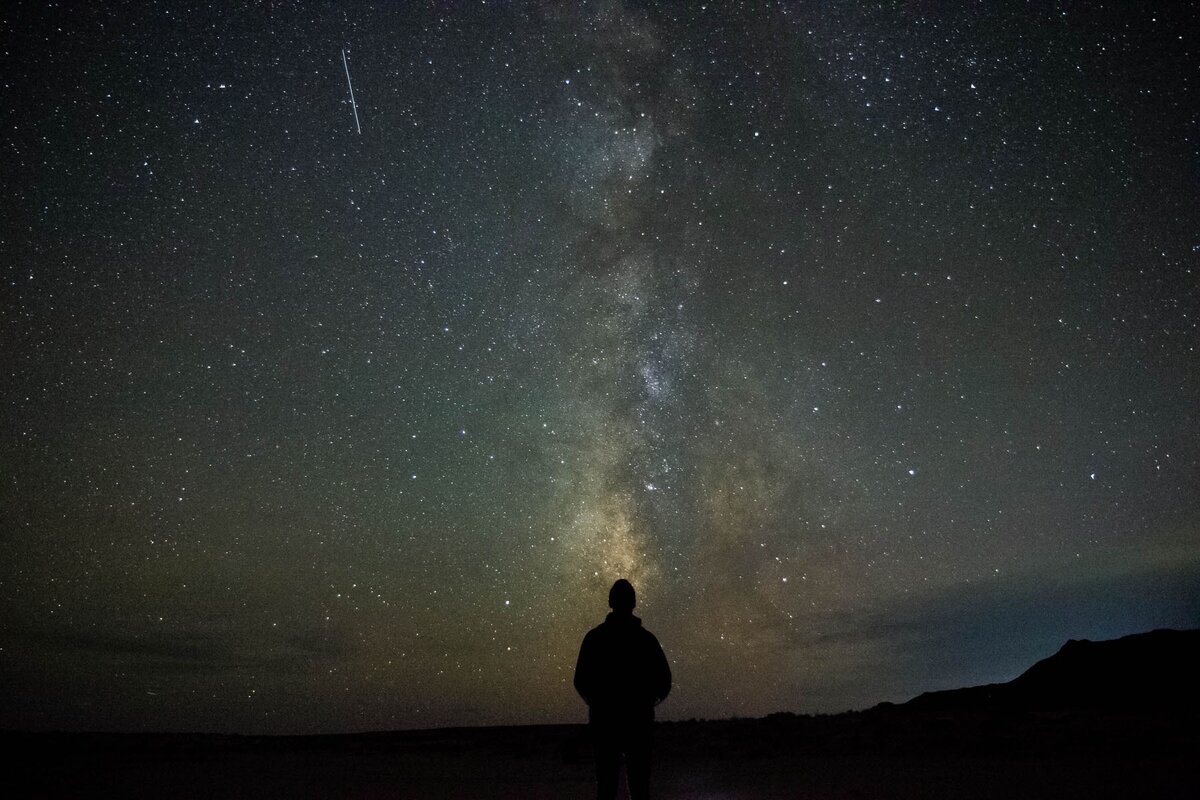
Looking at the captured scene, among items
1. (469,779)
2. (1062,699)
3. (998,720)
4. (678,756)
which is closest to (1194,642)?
(1062,699)

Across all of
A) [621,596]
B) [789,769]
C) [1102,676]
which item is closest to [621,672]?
[621,596]

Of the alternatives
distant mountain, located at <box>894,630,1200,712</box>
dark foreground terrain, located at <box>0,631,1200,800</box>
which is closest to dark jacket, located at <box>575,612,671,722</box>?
dark foreground terrain, located at <box>0,631,1200,800</box>

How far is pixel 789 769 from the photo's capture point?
1023 centimetres

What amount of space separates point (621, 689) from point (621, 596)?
55cm

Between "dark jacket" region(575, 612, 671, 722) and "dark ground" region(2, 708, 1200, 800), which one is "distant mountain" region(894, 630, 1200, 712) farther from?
"dark jacket" region(575, 612, 671, 722)

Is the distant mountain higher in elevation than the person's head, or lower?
lower

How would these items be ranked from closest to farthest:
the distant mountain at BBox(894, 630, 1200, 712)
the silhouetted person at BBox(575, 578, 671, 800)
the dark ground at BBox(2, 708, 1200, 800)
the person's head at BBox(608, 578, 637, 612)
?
the silhouetted person at BBox(575, 578, 671, 800) < the person's head at BBox(608, 578, 637, 612) < the dark ground at BBox(2, 708, 1200, 800) < the distant mountain at BBox(894, 630, 1200, 712)

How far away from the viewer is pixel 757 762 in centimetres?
1164

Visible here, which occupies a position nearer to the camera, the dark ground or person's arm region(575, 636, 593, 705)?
person's arm region(575, 636, 593, 705)

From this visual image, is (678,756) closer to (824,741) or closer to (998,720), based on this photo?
(824,741)

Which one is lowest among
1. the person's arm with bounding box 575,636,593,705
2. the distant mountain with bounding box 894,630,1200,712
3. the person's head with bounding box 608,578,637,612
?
the distant mountain with bounding box 894,630,1200,712

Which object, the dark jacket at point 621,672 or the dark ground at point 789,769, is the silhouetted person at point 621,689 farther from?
the dark ground at point 789,769

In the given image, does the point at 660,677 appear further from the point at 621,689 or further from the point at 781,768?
the point at 781,768

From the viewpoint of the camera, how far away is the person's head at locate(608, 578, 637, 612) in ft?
15.2
